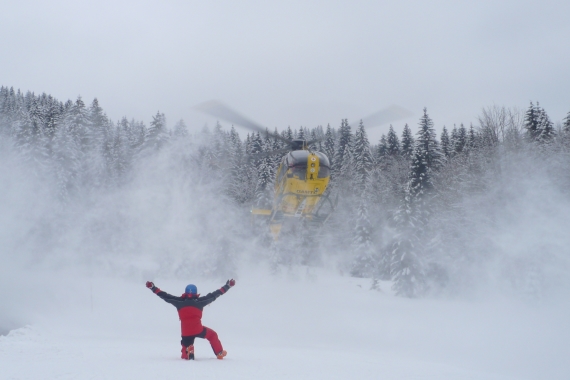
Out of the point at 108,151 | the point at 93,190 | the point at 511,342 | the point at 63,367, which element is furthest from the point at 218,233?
the point at 63,367

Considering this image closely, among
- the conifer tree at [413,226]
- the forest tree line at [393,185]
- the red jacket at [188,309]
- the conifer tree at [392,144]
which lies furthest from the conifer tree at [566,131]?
the red jacket at [188,309]

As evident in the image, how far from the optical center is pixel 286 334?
19.1 meters

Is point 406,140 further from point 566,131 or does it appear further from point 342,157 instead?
point 566,131

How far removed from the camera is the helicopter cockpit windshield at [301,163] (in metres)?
11.1

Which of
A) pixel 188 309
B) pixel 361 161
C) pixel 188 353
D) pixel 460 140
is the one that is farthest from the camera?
pixel 460 140

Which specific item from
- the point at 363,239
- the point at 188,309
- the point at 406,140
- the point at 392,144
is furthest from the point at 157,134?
the point at 392,144

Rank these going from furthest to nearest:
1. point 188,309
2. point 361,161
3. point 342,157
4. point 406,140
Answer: point 406,140 → point 342,157 → point 361,161 → point 188,309

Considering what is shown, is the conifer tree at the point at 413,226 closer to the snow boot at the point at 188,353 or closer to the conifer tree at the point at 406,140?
the conifer tree at the point at 406,140

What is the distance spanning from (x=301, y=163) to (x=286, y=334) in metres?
11.0

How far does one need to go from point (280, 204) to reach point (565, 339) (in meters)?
13.7

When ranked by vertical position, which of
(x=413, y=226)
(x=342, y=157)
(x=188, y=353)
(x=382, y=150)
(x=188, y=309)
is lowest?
(x=188, y=353)

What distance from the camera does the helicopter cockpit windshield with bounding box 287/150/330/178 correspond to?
1111cm

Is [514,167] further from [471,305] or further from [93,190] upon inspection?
[93,190]

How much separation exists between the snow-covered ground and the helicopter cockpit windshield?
4580 mm
